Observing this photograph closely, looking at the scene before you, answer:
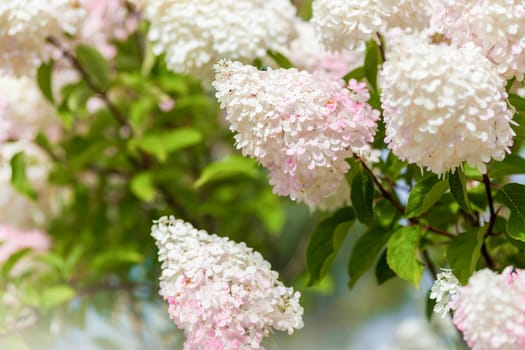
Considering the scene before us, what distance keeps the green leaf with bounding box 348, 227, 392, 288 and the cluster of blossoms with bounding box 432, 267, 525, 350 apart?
0.67ft

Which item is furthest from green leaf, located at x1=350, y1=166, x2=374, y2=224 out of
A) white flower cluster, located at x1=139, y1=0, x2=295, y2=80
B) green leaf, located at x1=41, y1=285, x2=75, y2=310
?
green leaf, located at x1=41, y1=285, x2=75, y2=310

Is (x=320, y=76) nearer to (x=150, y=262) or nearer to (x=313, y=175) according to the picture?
(x=313, y=175)

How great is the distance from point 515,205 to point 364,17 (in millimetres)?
191

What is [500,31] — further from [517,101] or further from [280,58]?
[280,58]

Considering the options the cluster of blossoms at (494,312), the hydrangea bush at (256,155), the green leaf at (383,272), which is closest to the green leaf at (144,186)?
the hydrangea bush at (256,155)

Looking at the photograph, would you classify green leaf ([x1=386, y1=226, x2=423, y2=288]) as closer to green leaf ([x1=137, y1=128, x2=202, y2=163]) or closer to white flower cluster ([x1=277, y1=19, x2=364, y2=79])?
white flower cluster ([x1=277, y1=19, x2=364, y2=79])

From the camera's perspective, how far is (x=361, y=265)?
0.74 metres

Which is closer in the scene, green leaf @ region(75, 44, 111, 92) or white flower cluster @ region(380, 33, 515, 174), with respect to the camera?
white flower cluster @ region(380, 33, 515, 174)

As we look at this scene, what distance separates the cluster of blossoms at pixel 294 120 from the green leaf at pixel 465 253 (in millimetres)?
107

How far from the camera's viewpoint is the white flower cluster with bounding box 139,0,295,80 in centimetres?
80

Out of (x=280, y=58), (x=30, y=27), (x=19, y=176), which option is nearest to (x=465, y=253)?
(x=280, y=58)

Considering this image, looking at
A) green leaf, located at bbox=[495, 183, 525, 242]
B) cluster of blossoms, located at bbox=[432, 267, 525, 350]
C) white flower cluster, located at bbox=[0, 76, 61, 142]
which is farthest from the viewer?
white flower cluster, located at bbox=[0, 76, 61, 142]

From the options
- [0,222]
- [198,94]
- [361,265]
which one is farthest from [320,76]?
[0,222]

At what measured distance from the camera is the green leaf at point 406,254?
66cm
